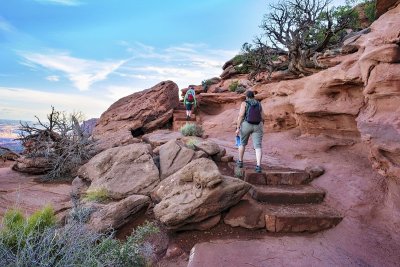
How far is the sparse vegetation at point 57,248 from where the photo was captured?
3.28 m

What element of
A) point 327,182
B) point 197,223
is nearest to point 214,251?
point 197,223

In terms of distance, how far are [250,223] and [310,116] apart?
511 cm

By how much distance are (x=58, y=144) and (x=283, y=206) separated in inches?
316

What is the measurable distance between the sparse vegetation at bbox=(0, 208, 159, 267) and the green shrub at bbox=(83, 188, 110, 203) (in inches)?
80.9

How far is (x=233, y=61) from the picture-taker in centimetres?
2838

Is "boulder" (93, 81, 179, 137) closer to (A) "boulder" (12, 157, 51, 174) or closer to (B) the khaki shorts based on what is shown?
(A) "boulder" (12, 157, 51, 174)

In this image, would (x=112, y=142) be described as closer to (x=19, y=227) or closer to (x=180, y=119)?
(x=180, y=119)

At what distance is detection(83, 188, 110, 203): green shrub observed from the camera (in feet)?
22.6

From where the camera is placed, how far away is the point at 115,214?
18.2 feet

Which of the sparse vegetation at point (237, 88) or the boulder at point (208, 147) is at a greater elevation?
the sparse vegetation at point (237, 88)

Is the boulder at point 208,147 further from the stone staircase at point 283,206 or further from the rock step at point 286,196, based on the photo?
the rock step at point 286,196

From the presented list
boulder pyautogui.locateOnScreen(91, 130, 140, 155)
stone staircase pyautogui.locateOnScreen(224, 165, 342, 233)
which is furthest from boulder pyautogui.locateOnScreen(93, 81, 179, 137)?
stone staircase pyautogui.locateOnScreen(224, 165, 342, 233)

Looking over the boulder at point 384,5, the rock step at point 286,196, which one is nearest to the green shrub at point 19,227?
the rock step at point 286,196

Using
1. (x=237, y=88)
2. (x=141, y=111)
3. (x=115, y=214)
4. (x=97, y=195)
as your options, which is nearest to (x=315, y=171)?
(x=115, y=214)
